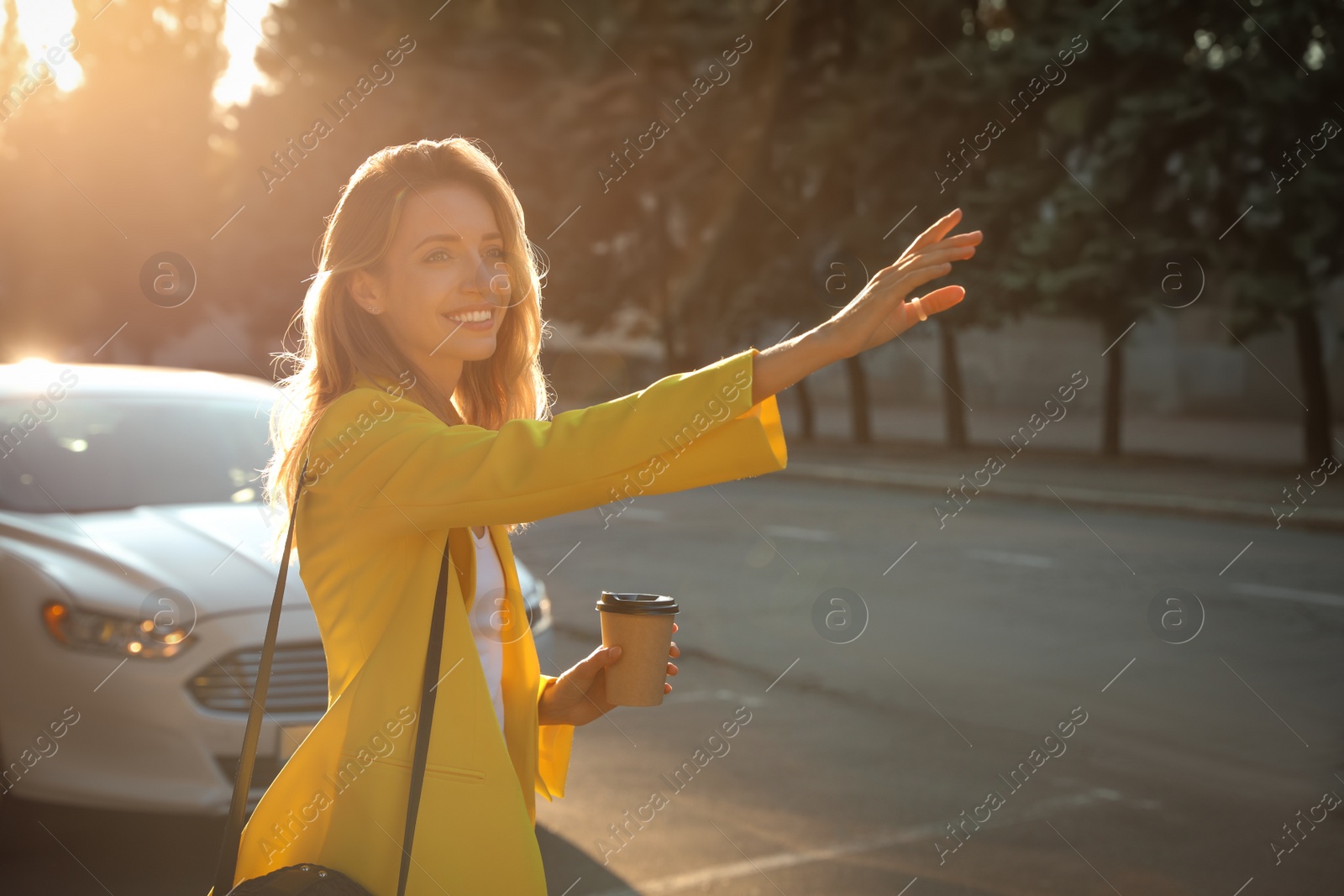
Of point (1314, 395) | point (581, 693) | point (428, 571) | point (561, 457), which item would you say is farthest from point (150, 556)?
point (1314, 395)

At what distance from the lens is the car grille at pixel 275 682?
4648mm

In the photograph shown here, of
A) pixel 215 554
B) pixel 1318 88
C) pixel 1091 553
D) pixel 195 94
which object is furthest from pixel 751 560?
pixel 195 94

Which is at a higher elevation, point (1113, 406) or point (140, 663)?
point (1113, 406)

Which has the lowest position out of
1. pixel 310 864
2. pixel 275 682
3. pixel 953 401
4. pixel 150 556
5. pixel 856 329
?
pixel 310 864

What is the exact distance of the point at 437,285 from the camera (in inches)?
84.8

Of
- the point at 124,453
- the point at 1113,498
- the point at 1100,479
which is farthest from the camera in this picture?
the point at 1100,479

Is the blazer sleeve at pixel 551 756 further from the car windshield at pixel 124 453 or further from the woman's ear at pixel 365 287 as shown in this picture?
the car windshield at pixel 124 453

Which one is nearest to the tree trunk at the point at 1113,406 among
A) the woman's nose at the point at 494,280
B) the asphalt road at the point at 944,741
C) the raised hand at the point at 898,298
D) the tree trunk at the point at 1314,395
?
the tree trunk at the point at 1314,395

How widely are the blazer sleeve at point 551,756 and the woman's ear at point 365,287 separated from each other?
699mm

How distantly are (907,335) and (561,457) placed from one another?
82.4 ft

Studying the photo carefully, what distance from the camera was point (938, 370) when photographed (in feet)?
128

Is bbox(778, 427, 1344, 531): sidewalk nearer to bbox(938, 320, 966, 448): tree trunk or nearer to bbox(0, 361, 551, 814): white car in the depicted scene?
bbox(938, 320, 966, 448): tree trunk

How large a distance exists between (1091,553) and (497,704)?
11.4m

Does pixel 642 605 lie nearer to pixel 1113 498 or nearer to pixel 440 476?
pixel 440 476
